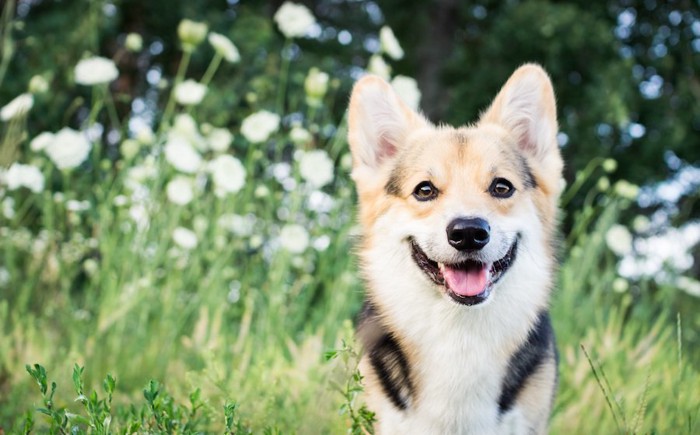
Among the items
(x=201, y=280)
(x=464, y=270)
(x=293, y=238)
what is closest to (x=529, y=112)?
(x=464, y=270)

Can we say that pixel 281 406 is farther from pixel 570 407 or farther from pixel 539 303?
pixel 570 407

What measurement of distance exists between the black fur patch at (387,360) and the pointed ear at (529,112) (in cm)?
106

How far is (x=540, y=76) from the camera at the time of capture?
311 centimetres

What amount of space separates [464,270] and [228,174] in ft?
6.82

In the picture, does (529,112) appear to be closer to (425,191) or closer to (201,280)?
(425,191)

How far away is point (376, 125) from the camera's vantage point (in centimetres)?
338

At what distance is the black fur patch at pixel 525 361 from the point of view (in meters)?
2.58

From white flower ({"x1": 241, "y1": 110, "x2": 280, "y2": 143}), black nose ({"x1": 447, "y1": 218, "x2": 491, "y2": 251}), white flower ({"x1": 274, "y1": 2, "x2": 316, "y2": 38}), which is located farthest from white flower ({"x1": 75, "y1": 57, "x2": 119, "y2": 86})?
black nose ({"x1": 447, "y1": 218, "x2": 491, "y2": 251})

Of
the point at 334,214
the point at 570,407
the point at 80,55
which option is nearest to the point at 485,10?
the point at 80,55

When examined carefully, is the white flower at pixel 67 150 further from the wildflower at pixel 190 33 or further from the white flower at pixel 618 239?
the white flower at pixel 618 239

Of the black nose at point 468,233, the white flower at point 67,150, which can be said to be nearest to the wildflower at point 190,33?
the white flower at point 67,150

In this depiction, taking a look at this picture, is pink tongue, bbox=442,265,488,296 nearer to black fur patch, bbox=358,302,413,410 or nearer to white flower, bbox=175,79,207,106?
black fur patch, bbox=358,302,413,410

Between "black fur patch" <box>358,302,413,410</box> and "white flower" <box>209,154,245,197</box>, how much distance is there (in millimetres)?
1584

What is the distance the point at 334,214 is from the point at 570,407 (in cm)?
188
